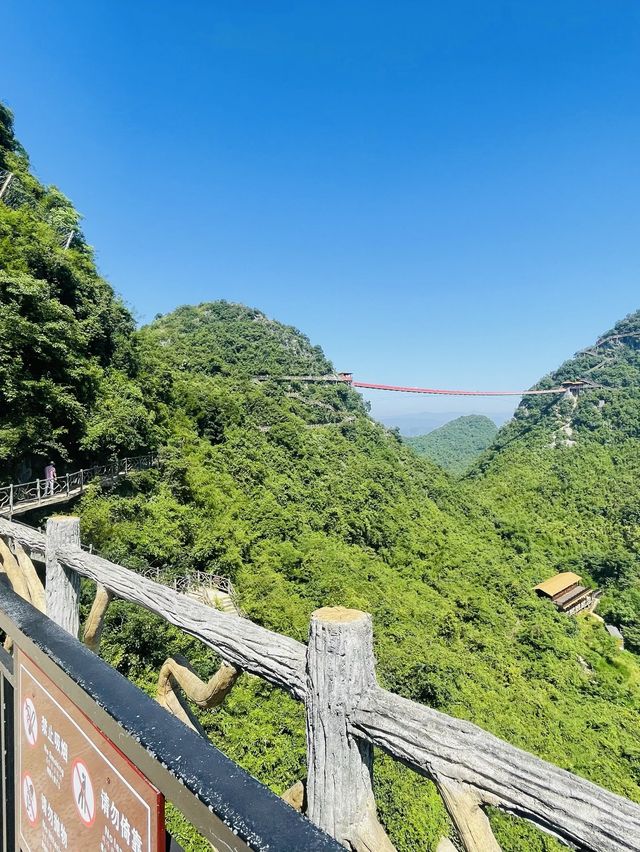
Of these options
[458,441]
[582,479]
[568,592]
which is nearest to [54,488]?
[568,592]

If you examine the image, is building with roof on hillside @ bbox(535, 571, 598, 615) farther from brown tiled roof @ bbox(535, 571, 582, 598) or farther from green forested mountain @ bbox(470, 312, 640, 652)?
green forested mountain @ bbox(470, 312, 640, 652)

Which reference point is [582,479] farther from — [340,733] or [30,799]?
[30,799]

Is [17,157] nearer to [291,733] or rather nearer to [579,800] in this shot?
[291,733]

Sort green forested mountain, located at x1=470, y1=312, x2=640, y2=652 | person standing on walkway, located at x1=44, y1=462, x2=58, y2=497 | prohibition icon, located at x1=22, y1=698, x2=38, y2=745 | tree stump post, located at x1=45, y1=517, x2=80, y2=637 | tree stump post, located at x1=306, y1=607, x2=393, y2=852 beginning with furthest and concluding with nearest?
green forested mountain, located at x1=470, y1=312, x2=640, y2=652 → person standing on walkway, located at x1=44, y1=462, x2=58, y2=497 → tree stump post, located at x1=45, y1=517, x2=80, y2=637 → tree stump post, located at x1=306, y1=607, x2=393, y2=852 → prohibition icon, located at x1=22, y1=698, x2=38, y2=745

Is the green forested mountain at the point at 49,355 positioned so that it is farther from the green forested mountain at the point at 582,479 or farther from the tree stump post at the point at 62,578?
the green forested mountain at the point at 582,479

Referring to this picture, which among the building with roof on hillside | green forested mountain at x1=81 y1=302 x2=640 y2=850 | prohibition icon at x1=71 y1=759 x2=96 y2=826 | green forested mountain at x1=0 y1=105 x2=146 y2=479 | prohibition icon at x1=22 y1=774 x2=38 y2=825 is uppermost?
green forested mountain at x1=0 y1=105 x2=146 y2=479

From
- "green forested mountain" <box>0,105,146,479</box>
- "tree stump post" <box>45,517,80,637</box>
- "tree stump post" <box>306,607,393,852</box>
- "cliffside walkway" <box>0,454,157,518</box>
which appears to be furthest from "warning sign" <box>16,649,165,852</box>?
"green forested mountain" <box>0,105,146,479</box>

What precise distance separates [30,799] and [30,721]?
0.15m

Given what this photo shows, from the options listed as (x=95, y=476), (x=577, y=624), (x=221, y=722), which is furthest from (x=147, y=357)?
(x=577, y=624)

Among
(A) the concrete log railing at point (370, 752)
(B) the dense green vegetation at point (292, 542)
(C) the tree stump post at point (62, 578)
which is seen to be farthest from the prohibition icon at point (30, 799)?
(B) the dense green vegetation at point (292, 542)

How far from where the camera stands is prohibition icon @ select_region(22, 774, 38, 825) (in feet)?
2.64

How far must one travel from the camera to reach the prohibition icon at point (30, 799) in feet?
2.64

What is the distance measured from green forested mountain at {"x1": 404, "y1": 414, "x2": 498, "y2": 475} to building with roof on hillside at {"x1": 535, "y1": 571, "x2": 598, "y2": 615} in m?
35.3

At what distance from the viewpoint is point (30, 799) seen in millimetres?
818
